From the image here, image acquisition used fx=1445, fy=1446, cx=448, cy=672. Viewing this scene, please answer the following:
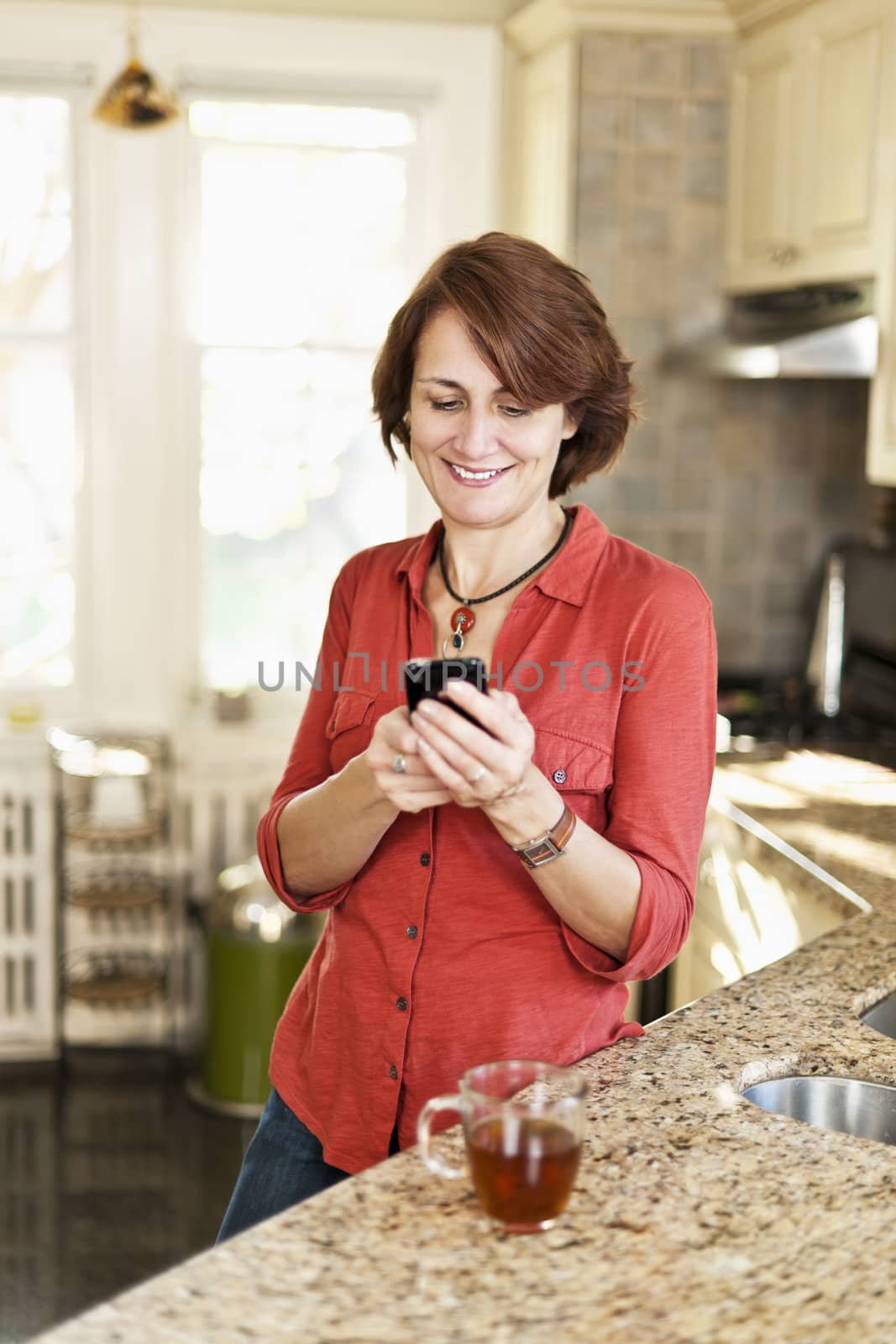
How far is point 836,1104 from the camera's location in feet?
4.42

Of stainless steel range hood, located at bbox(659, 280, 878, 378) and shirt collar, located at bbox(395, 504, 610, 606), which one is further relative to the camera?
stainless steel range hood, located at bbox(659, 280, 878, 378)

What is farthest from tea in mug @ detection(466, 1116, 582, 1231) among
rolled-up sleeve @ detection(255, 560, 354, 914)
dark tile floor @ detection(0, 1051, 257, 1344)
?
dark tile floor @ detection(0, 1051, 257, 1344)

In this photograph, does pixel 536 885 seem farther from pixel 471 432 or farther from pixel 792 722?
pixel 792 722

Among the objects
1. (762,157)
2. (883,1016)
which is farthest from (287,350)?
(883,1016)

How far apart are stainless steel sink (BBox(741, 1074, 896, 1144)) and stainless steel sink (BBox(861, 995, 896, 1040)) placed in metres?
0.20

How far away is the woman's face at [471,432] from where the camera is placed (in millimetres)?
1382

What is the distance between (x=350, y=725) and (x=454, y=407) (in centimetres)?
35

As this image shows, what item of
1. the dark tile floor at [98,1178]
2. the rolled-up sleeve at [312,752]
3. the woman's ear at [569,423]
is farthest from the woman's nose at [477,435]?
the dark tile floor at [98,1178]

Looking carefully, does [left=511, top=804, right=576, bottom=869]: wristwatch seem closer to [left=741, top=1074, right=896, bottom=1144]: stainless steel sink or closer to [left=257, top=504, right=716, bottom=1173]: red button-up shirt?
[left=257, top=504, right=716, bottom=1173]: red button-up shirt

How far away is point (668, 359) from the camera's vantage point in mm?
3275

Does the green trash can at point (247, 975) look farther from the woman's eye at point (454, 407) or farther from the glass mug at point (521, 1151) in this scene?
the glass mug at point (521, 1151)

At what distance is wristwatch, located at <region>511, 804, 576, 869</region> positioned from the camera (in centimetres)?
124

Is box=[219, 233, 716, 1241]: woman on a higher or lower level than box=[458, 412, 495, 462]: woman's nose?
lower

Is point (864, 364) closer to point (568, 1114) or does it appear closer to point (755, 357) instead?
point (755, 357)
